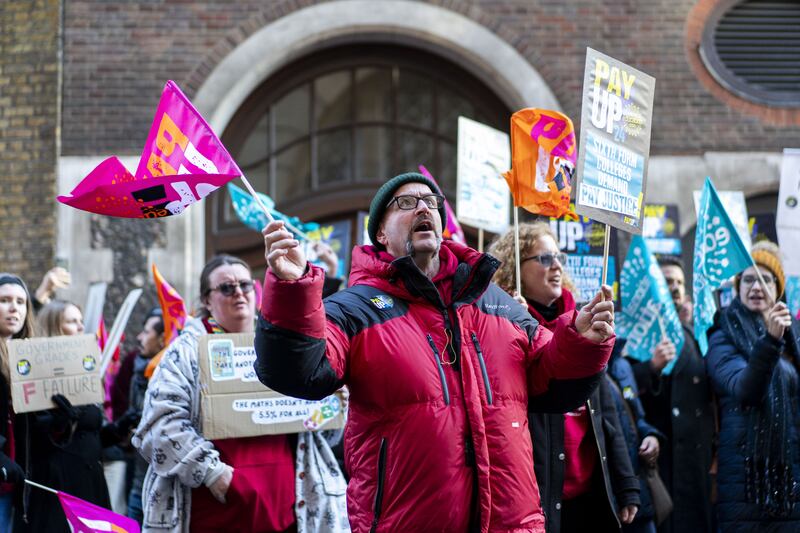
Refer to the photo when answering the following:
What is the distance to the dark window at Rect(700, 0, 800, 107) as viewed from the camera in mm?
10195

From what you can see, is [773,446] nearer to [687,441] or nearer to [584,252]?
[687,441]

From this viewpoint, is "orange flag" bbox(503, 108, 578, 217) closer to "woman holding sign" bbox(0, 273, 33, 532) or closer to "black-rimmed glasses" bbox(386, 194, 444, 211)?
"black-rimmed glasses" bbox(386, 194, 444, 211)

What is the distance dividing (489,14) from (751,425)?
5656 millimetres

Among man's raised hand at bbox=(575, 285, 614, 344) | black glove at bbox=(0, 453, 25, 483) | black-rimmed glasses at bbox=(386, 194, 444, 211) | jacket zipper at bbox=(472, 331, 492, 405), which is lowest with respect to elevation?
black glove at bbox=(0, 453, 25, 483)

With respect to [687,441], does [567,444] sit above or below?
above

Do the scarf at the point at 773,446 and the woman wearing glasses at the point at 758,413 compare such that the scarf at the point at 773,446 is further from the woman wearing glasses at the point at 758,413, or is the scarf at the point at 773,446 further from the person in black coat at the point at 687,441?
the person in black coat at the point at 687,441

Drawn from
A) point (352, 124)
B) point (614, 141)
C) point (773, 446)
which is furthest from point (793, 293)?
point (352, 124)

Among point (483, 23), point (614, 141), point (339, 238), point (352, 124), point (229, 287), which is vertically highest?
point (483, 23)

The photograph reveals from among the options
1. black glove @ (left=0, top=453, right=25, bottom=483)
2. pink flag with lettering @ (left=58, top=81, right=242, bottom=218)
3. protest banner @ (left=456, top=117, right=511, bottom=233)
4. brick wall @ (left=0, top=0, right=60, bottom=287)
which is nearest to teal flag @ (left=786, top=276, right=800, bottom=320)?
protest banner @ (left=456, top=117, right=511, bottom=233)

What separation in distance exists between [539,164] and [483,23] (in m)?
5.35

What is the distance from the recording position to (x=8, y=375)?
506 cm

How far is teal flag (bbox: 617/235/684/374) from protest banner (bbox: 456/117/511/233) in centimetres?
83

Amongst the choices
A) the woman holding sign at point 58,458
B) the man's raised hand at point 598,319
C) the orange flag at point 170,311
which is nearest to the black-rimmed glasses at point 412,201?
the man's raised hand at point 598,319

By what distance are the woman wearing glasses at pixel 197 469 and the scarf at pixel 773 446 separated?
2.28 metres
